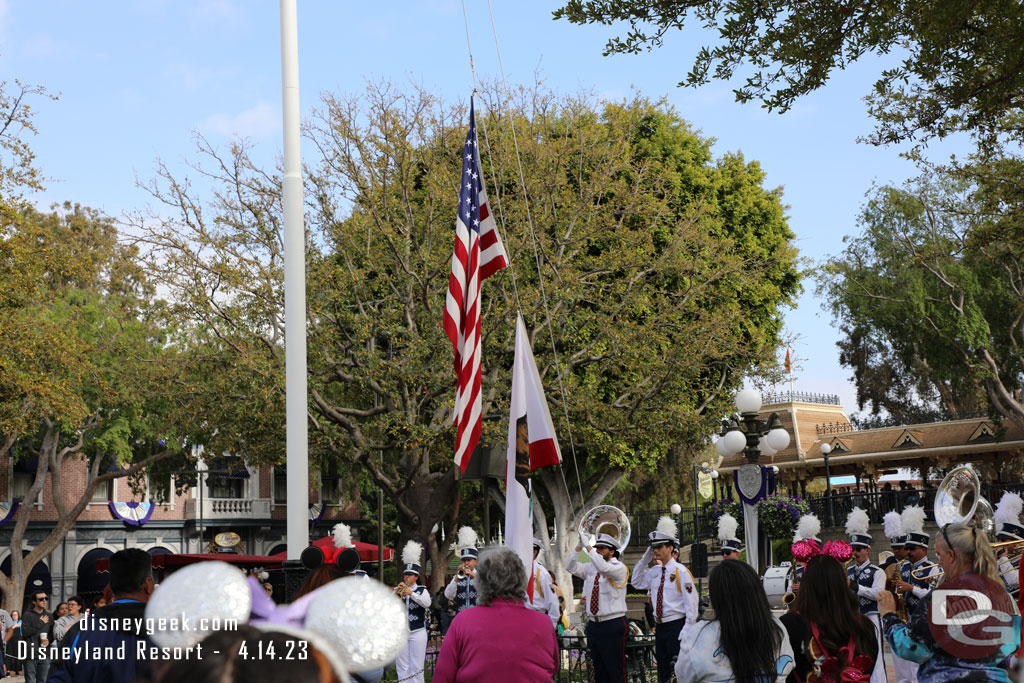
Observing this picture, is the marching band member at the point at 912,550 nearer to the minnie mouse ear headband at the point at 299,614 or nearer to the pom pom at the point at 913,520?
the pom pom at the point at 913,520

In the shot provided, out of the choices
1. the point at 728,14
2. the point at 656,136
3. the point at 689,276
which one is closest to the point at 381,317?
the point at 689,276

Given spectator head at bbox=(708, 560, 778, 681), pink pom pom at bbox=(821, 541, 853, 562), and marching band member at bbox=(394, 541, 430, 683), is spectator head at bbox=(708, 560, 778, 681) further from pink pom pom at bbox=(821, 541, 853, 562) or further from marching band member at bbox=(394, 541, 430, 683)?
marching band member at bbox=(394, 541, 430, 683)

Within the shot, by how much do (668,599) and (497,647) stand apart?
7445mm

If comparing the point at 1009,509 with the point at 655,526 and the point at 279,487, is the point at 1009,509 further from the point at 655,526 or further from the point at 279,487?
the point at 279,487

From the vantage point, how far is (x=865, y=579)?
9.63 m

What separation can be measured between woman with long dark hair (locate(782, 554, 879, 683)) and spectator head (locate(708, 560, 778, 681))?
0.93 metres

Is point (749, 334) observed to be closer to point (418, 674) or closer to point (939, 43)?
point (418, 674)

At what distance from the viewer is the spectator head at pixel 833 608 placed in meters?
5.13

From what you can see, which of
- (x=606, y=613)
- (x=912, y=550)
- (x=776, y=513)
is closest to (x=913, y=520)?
(x=912, y=550)

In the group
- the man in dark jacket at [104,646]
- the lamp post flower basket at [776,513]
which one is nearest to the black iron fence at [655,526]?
the lamp post flower basket at [776,513]

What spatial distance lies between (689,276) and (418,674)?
51.8ft

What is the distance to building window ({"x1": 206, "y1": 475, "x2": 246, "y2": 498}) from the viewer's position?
45562 millimetres

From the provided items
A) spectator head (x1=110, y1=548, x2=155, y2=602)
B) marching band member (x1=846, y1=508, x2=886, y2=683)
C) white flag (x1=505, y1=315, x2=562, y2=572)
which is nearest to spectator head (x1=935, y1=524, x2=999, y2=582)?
marching band member (x1=846, y1=508, x2=886, y2=683)

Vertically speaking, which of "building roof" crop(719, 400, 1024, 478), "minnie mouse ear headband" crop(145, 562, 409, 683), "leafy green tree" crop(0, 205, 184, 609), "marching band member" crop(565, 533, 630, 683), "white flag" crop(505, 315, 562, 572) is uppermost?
"leafy green tree" crop(0, 205, 184, 609)
